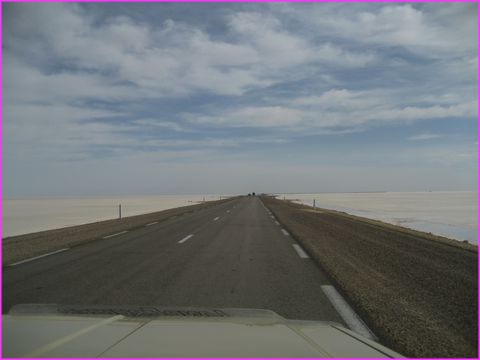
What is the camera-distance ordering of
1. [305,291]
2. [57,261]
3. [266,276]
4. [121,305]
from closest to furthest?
1. [121,305]
2. [305,291]
3. [266,276]
4. [57,261]

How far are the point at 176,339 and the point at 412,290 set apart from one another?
4806 millimetres

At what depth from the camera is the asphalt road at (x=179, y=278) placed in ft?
20.2

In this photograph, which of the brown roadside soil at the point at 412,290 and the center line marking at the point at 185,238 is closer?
the brown roadside soil at the point at 412,290

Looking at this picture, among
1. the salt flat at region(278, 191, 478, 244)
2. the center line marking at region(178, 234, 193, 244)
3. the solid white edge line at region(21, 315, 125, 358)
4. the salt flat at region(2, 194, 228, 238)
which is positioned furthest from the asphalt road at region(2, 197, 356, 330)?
the salt flat at region(278, 191, 478, 244)

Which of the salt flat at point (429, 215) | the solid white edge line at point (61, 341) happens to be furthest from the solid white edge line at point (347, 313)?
the salt flat at point (429, 215)

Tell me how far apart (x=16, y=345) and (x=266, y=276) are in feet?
17.5

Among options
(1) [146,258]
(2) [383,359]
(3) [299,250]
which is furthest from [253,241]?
(2) [383,359]

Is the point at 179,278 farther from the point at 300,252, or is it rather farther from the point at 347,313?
the point at 300,252

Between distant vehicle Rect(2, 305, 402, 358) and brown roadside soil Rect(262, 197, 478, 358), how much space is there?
1018 mm

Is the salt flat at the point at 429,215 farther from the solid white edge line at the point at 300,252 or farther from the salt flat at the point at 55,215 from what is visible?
the salt flat at the point at 55,215

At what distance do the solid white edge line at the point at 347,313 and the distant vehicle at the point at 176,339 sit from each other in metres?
0.55

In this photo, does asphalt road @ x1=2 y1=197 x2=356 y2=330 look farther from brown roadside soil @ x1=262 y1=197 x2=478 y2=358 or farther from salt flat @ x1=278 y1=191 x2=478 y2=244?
salt flat @ x1=278 y1=191 x2=478 y2=244

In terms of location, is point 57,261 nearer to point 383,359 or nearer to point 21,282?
point 21,282

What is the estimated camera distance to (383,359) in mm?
3303
